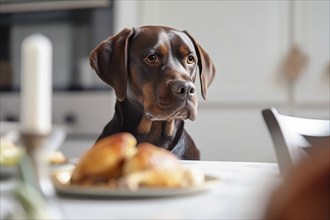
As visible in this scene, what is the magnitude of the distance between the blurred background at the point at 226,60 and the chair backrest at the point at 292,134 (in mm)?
1321

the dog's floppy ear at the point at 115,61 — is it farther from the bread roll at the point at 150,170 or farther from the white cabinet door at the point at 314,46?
the white cabinet door at the point at 314,46

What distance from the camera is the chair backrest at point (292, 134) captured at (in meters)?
0.71

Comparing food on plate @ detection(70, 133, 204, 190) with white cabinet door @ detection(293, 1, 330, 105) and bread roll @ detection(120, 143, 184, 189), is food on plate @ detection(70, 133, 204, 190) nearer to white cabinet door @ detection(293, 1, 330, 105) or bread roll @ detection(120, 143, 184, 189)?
bread roll @ detection(120, 143, 184, 189)

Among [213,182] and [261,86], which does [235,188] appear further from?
[261,86]

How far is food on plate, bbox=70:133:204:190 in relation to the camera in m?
0.50

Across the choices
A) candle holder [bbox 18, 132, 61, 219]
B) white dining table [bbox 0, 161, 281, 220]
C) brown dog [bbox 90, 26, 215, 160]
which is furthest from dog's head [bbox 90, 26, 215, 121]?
candle holder [bbox 18, 132, 61, 219]

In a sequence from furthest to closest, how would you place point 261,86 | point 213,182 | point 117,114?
point 261,86 → point 117,114 → point 213,182

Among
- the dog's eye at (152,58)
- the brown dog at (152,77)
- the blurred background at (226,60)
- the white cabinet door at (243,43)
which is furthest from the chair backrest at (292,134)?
the white cabinet door at (243,43)

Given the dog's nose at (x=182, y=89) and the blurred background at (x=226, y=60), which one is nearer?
the dog's nose at (x=182, y=89)

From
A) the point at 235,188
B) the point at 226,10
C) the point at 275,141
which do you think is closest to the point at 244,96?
the point at 226,10

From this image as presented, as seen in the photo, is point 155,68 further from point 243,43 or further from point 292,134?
point 243,43

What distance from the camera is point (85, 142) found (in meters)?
2.64

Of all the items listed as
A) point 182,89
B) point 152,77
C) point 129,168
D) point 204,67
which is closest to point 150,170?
point 129,168

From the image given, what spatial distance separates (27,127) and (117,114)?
3.72ft
